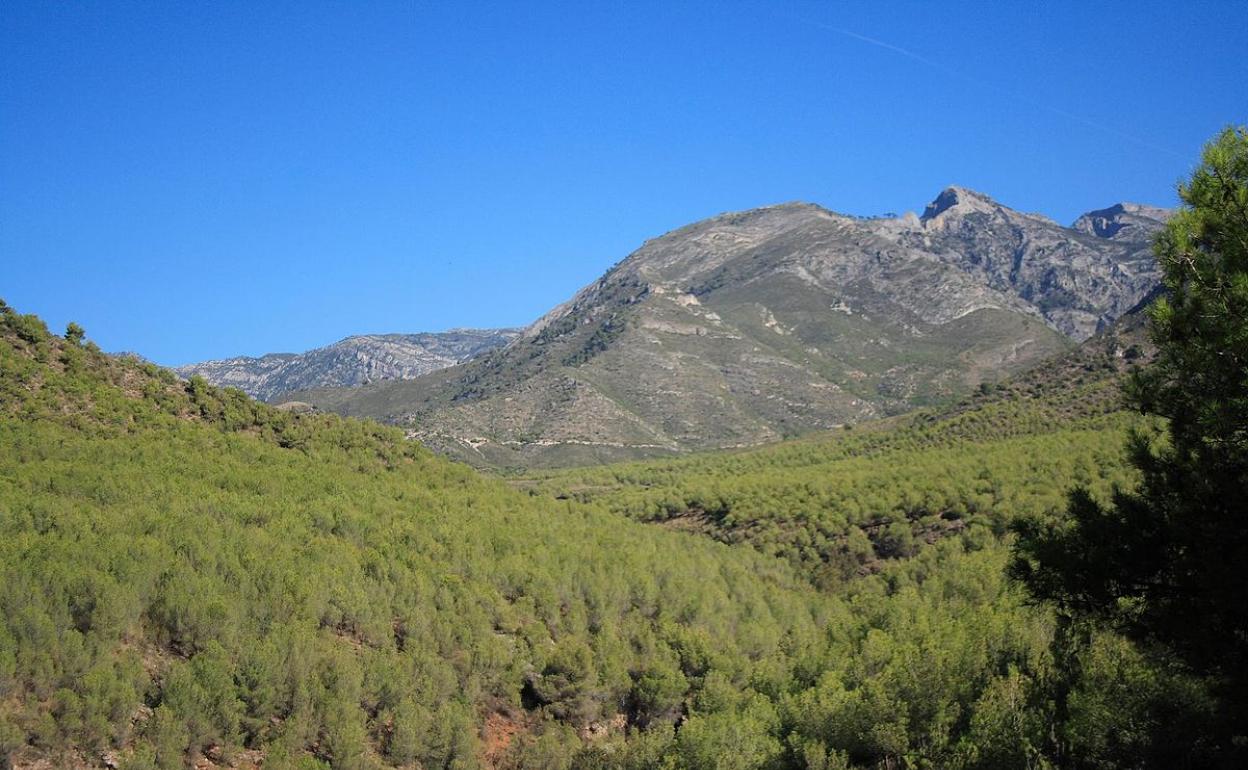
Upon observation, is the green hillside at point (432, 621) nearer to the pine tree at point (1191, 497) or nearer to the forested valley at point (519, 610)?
the forested valley at point (519, 610)

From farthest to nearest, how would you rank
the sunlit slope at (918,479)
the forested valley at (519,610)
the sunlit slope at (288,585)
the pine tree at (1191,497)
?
the sunlit slope at (918,479)
the sunlit slope at (288,585)
the forested valley at (519,610)
the pine tree at (1191,497)

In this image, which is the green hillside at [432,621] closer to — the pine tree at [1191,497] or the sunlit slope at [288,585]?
the sunlit slope at [288,585]

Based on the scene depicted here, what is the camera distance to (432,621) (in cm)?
3247

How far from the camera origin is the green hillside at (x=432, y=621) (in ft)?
72.2

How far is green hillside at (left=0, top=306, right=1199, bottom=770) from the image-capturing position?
22000 mm

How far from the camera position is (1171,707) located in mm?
16406

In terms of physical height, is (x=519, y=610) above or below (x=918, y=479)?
below

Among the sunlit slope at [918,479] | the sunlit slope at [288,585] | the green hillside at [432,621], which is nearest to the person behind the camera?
the green hillside at [432,621]

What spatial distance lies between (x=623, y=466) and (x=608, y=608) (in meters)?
79.6

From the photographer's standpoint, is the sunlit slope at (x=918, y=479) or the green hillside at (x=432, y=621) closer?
the green hillside at (x=432, y=621)

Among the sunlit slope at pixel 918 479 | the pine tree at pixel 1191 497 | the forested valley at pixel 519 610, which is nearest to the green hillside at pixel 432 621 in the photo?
the forested valley at pixel 519 610

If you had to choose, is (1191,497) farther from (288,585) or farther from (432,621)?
(432,621)

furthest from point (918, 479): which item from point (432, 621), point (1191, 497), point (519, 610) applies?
point (1191, 497)

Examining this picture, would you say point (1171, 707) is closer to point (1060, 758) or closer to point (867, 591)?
point (1060, 758)
